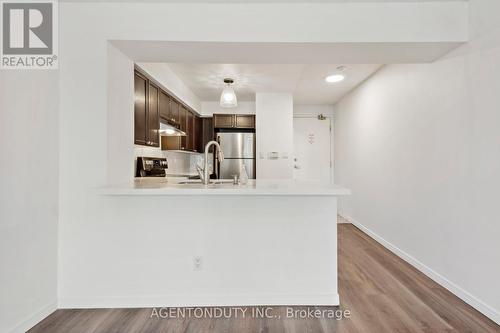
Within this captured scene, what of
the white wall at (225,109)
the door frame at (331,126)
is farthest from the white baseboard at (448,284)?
the white wall at (225,109)

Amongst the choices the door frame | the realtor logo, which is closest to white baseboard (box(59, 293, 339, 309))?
the realtor logo

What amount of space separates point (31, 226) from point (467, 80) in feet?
11.0

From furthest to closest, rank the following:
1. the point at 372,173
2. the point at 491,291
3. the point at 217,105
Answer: the point at 217,105 < the point at 372,173 < the point at 491,291

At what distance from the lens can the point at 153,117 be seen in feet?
9.64

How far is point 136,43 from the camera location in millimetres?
1994

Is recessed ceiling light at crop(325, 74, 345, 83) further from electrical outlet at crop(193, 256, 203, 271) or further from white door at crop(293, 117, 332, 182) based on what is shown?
electrical outlet at crop(193, 256, 203, 271)

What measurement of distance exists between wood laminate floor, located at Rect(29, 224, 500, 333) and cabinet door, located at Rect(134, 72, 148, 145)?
1513mm

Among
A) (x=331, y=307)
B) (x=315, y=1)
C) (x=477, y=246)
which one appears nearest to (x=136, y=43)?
(x=315, y=1)

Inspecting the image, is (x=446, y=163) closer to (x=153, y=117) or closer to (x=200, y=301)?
(x=200, y=301)

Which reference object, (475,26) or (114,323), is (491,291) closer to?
(475,26)

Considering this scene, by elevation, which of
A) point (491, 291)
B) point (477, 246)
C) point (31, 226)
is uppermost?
point (31, 226)

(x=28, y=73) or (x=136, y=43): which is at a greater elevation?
(x=136, y=43)

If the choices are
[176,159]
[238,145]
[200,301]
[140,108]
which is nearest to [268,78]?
[238,145]

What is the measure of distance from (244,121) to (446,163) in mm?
3359
